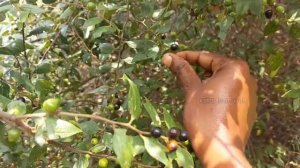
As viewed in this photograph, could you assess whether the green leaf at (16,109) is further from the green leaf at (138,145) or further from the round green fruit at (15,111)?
the green leaf at (138,145)

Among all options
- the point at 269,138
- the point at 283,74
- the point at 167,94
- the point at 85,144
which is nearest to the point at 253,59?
the point at 283,74

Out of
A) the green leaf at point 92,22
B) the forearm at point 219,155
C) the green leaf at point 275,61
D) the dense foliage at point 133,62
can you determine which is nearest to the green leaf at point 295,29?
the dense foliage at point 133,62

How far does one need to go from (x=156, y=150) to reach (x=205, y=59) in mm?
597

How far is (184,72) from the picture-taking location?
1.64m

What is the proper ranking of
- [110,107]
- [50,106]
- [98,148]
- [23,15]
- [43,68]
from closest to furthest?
1. [50,106]
2. [98,148]
3. [23,15]
4. [110,107]
5. [43,68]

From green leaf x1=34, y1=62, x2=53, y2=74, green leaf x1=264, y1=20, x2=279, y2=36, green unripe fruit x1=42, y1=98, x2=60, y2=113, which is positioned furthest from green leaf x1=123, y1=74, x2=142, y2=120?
green leaf x1=264, y1=20, x2=279, y2=36

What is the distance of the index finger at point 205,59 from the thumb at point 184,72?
0.14 ft

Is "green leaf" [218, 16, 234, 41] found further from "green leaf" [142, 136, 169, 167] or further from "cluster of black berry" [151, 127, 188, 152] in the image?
"green leaf" [142, 136, 169, 167]

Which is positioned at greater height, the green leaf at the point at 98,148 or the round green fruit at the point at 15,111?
the round green fruit at the point at 15,111

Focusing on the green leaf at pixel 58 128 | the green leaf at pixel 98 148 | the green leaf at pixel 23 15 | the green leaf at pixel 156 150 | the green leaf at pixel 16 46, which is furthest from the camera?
the green leaf at pixel 16 46

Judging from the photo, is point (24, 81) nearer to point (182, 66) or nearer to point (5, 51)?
point (5, 51)

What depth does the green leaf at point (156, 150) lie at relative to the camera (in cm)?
119

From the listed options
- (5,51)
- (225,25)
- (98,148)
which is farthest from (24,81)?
(225,25)

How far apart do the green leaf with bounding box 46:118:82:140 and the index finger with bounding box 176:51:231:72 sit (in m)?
0.66
